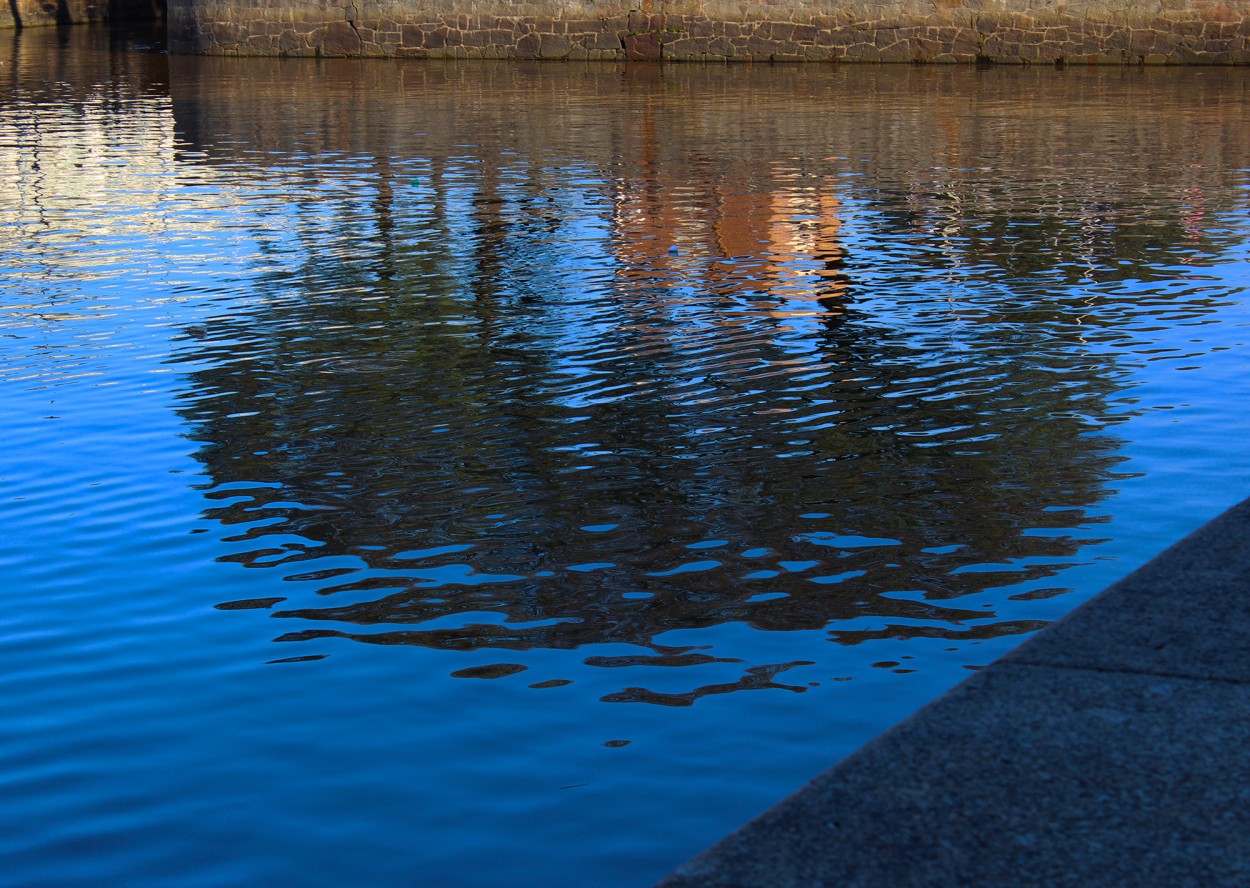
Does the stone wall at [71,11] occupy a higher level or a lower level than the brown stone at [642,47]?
higher

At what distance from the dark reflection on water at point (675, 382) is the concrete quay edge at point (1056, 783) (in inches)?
56.9

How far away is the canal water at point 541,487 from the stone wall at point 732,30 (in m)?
15.4

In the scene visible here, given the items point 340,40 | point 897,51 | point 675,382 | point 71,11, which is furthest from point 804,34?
point 71,11

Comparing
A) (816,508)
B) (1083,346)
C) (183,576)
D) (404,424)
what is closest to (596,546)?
(816,508)

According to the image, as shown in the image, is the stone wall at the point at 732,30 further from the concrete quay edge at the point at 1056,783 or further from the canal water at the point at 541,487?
the concrete quay edge at the point at 1056,783

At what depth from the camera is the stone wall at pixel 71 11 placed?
1738 inches

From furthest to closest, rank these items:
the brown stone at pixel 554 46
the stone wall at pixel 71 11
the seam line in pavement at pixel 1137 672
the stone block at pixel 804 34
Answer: the stone wall at pixel 71 11
the brown stone at pixel 554 46
the stone block at pixel 804 34
the seam line in pavement at pixel 1137 672

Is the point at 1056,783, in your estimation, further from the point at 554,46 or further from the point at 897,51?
the point at 554,46

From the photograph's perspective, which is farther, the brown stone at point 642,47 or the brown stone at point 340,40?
the brown stone at point 340,40

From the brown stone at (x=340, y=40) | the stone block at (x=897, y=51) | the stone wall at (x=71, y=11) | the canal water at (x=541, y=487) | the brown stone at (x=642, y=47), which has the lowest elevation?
the canal water at (x=541, y=487)

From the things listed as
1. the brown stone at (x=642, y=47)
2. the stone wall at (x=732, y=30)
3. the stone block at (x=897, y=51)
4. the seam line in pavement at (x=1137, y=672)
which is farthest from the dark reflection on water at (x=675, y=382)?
the brown stone at (x=642, y=47)

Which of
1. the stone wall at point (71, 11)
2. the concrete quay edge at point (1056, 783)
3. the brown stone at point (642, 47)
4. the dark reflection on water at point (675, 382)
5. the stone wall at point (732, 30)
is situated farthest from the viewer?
the stone wall at point (71, 11)

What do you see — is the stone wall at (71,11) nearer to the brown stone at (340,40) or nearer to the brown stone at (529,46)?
the brown stone at (340,40)

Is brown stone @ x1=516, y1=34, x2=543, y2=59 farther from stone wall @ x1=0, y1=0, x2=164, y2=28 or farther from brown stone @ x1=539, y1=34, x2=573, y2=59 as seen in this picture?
stone wall @ x1=0, y1=0, x2=164, y2=28
